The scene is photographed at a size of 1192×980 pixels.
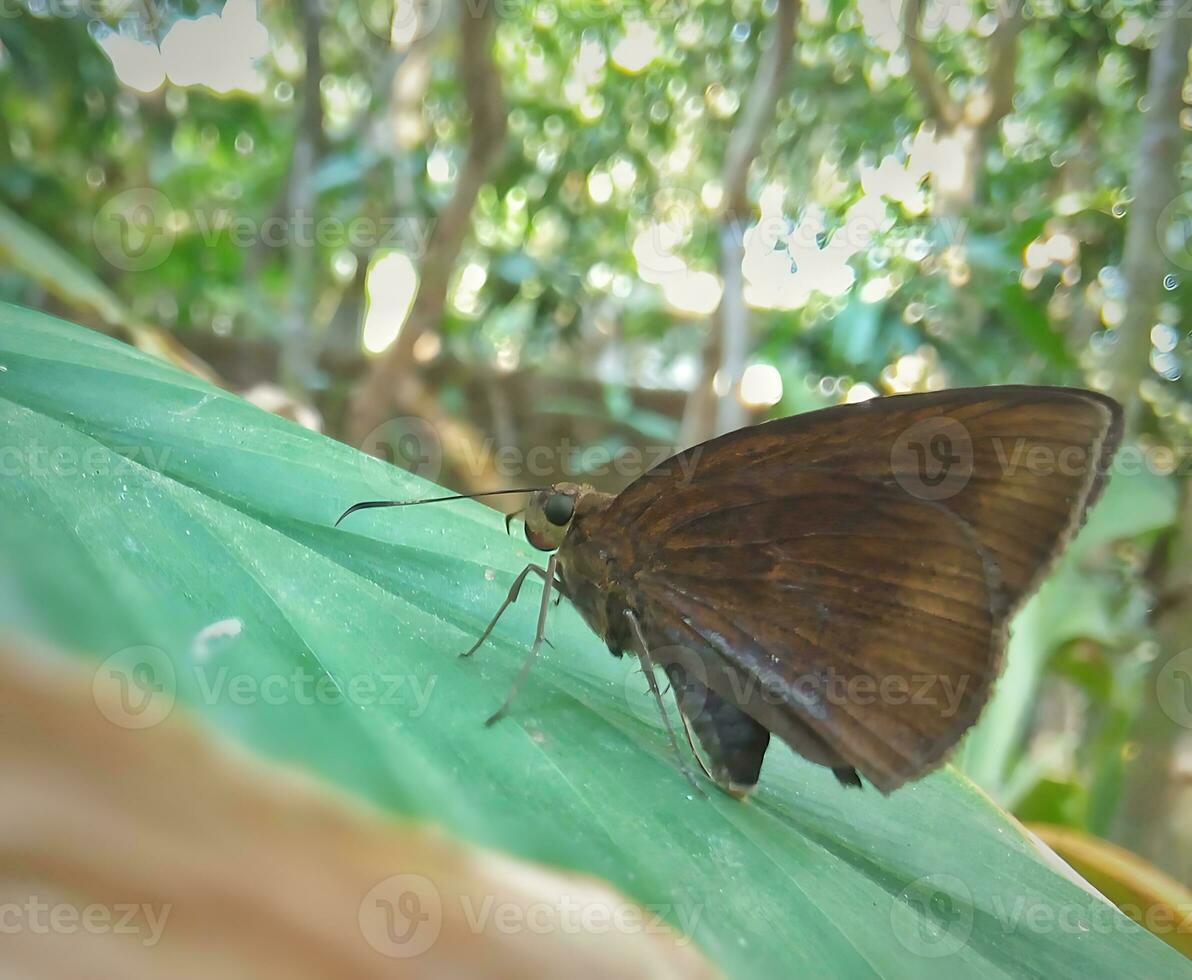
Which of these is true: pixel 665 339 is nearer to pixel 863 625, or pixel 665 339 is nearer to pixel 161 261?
pixel 161 261

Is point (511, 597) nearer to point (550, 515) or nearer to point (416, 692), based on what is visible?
point (550, 515)

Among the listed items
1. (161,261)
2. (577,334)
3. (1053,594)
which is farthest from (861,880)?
(161,261)

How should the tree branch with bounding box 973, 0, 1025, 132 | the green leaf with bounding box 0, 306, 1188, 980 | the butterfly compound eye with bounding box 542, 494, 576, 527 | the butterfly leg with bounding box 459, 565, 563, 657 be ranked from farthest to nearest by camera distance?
the tree branch with bounding box 973, 0, 1025, 132, the butterfly compound eye with bounding box 542, 494, 576, 527, the butterfly leg with bounding box 459, 565, 563, 657, the green leaf with bounding box 0, 306, 1188, 980

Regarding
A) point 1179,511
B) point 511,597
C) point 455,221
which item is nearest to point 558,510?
point 511,597

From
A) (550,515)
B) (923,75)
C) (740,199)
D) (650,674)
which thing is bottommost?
(650,674)

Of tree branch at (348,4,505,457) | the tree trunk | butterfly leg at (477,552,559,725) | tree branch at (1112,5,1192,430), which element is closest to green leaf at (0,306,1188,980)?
butterfly leg at (477,552,559,725)

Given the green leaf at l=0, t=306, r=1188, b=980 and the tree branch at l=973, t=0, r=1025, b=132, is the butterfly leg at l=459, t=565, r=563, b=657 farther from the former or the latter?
the tree branch at l=973, t=0, r=1025, b=132
